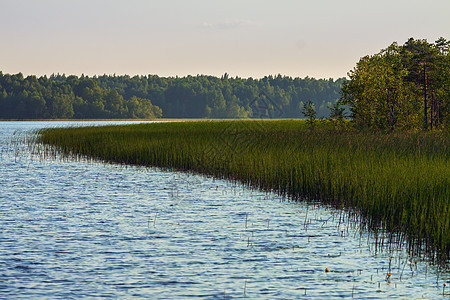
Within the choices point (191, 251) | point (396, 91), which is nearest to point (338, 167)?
point (191, 251)

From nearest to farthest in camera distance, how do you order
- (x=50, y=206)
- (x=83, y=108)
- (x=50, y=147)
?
(x=50, y=206), (x=50, y=147), (x=83, y=108)

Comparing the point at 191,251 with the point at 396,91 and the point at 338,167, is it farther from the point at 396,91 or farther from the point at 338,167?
the point at 396,91

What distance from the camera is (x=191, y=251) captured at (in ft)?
36.1

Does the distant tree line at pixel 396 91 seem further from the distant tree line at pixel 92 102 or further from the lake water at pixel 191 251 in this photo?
the distant tree line at pixel 92 102

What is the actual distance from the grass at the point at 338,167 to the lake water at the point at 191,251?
0.70 metres

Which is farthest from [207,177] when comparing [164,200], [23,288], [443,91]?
[443,91]

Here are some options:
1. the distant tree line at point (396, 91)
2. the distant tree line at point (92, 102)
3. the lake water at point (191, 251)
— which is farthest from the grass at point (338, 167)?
the distant tree line at point (92, 102)

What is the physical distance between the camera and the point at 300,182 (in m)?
17.6

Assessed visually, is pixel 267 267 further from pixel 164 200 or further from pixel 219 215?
pixel 164 200

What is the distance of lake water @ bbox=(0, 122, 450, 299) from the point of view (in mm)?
8773

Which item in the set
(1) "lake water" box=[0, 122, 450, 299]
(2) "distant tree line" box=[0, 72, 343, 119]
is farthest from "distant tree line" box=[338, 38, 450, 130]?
(2) "distant tree line" box=[0, 72, 343, 119]

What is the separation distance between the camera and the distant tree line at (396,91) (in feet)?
109

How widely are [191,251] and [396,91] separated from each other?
1027 inches

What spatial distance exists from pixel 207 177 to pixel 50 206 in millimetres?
7857
